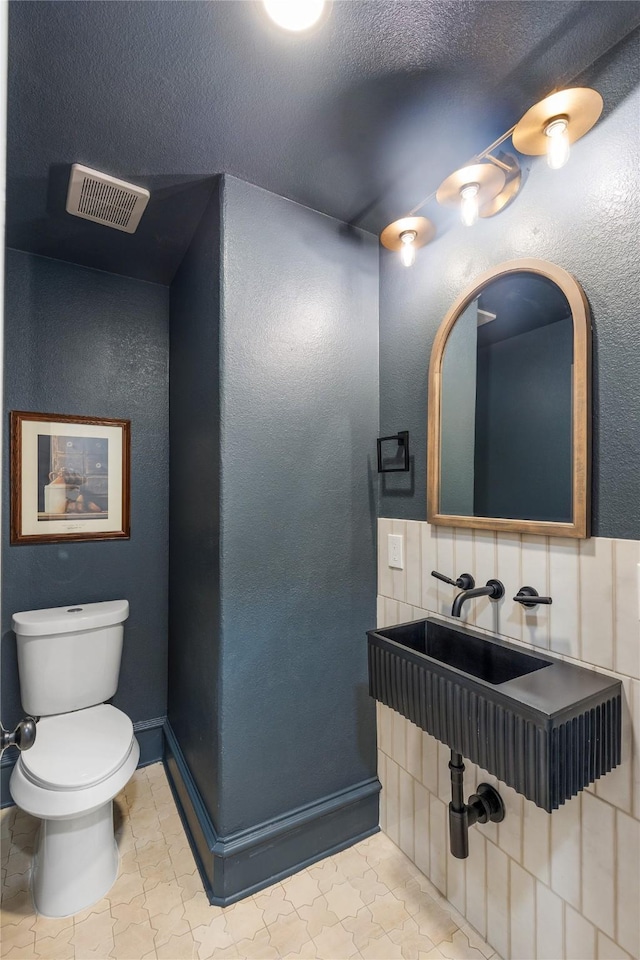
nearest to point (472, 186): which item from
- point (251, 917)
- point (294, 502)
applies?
point (294, 502)

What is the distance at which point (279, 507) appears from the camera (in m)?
1.58

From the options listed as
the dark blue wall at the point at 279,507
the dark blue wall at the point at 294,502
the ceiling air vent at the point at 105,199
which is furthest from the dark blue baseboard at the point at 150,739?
the ceiling air vent at the point at 105,199

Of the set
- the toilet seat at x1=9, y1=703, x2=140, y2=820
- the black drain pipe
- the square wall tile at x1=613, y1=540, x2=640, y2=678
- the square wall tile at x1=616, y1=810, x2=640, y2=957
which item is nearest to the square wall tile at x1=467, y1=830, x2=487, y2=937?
the black drain pipe

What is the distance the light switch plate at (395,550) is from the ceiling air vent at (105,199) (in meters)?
1.53

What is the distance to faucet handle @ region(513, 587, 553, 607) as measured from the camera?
3.80 feet

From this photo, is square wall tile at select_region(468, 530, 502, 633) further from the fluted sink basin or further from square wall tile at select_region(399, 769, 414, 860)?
square wall tile at select_region(399, 769, 414, 860)

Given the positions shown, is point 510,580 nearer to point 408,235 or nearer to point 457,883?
point 457,883

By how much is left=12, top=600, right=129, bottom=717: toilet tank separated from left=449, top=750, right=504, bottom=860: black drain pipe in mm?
1474

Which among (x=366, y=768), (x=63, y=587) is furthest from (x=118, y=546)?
(x=366, y=768)

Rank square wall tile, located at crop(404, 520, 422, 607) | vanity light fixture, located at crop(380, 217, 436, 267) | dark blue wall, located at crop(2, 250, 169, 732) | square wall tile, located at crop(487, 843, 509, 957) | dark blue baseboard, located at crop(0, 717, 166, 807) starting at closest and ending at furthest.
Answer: square wall tile, located at crop(487, 843, 509, 957)
vanity light fixture, located at crop(380, 217, 436, 267)
square wall tile, located at crop(404, 520, 422, 607)
dark blue wall, located at crop(2, 250, 169, 732)
dark blue baseboard, located at crop(0, 717, 166, 807)

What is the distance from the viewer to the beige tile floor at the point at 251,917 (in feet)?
4.31

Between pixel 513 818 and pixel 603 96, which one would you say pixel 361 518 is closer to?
pixel 513 818

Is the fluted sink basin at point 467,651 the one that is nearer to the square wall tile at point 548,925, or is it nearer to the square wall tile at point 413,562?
the square wall tile at point 413,562

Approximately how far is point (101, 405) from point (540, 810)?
2278 millimetres
